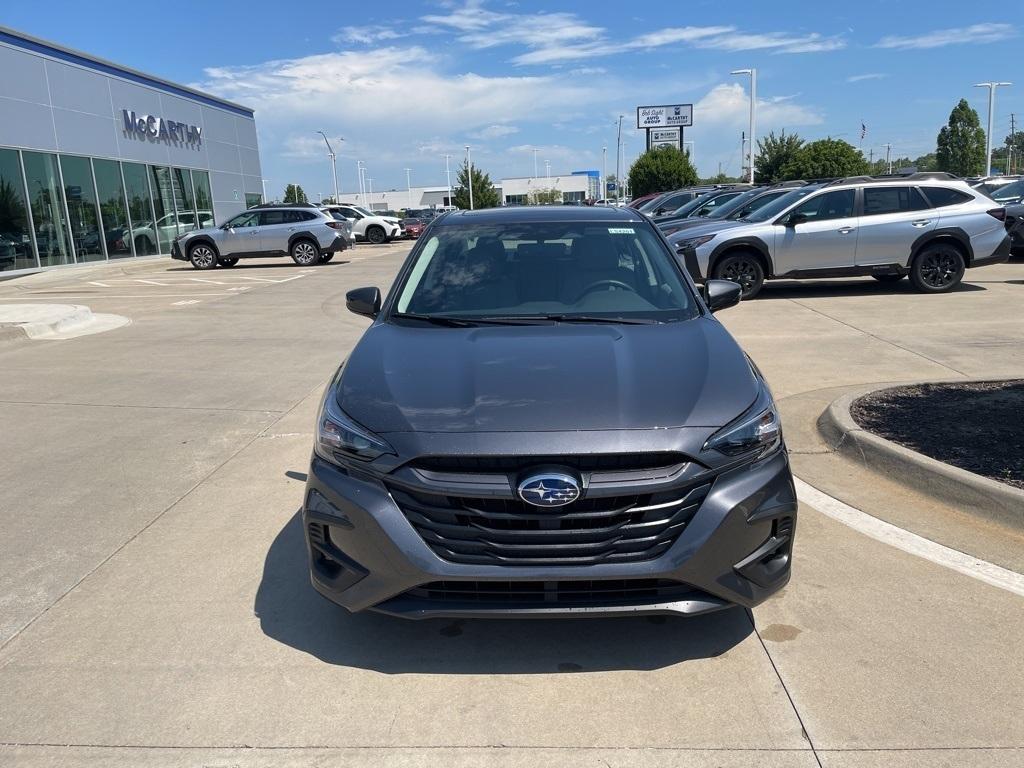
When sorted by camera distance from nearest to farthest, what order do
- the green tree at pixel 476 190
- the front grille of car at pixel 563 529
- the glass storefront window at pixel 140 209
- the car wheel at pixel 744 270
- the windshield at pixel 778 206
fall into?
the front grille of car at pixel 563 529, the car wheel at pixel 744 270, the windshield at pixel 778 206, the glass storefront window at pixel 140 209, the green tree at pixel 476 190

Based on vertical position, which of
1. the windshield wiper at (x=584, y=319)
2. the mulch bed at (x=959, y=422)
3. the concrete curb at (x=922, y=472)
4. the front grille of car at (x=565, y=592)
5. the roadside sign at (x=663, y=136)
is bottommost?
the concrete curb at (x=922, y=472)

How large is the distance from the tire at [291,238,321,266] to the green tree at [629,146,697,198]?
88.0ft

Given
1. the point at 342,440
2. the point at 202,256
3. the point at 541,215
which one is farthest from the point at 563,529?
the point at 202,256

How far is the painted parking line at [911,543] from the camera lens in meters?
3.75

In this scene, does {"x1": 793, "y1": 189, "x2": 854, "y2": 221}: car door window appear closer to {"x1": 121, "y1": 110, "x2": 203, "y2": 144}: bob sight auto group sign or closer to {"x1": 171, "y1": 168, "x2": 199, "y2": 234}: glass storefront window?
{"x1": 121, "y1": 110, "x2": 203, "y2": 144}: bob sight auto group sign

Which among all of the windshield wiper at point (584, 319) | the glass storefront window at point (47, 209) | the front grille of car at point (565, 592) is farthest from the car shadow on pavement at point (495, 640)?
the glass storefront window at point (47, 209)

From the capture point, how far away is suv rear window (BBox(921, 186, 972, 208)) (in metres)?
12.3

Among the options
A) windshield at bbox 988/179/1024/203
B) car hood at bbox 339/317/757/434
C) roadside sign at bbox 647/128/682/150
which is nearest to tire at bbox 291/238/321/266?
windshield at bbox 988/179/1024/203

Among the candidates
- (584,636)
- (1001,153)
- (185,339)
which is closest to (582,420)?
(584,636)

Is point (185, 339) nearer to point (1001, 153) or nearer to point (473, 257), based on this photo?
point (473, 257)

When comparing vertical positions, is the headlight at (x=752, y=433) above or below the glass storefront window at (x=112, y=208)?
below

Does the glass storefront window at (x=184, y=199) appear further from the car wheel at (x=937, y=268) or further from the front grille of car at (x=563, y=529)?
the front grille of car at (x=563, y=529)

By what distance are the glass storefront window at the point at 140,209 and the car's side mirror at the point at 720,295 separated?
83.8ft

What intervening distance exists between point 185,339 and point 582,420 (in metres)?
8.88
